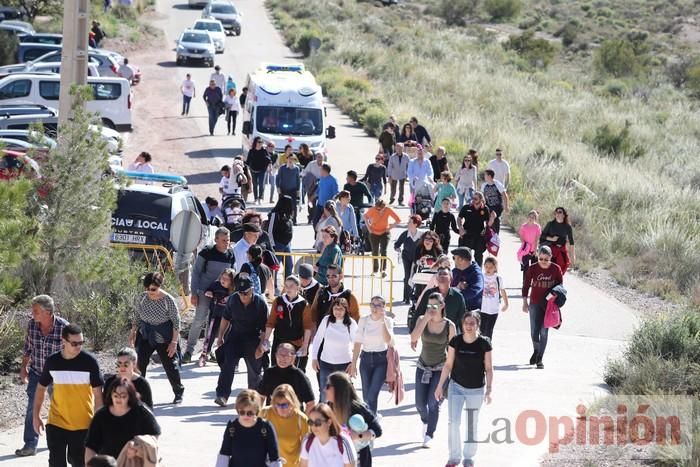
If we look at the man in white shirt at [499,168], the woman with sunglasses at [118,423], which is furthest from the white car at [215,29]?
the woman with sunglasses at [118,423]

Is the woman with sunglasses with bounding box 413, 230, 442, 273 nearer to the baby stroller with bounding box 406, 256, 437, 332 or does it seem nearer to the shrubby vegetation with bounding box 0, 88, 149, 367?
the baby stroller with bounding box 406, 256, 437, 332

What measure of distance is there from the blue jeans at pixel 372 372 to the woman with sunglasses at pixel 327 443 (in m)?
3.20

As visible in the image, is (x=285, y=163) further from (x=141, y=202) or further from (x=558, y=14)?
(x=558, y=14)

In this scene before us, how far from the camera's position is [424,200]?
896 inches

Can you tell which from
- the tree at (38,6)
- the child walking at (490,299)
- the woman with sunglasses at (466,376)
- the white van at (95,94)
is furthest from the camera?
the tree at (38,6)

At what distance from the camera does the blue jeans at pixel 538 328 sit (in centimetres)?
1508

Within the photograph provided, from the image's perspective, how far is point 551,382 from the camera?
1466cm

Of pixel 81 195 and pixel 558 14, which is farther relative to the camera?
pixel 558 14

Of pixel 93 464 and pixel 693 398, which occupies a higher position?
pixel 93 464

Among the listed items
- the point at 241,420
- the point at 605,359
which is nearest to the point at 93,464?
the point at 241,420

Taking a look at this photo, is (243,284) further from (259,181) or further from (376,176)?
(259,181)

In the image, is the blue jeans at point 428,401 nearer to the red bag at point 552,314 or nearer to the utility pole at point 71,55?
the red bag at point 552,314

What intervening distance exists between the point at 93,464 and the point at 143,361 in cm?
527

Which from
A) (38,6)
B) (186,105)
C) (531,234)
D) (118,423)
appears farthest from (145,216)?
(38,6)
